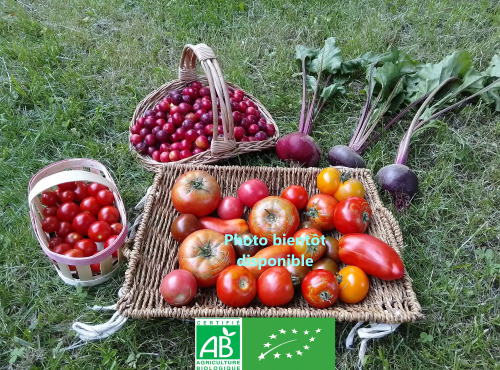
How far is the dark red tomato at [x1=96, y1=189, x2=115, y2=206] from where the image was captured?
2.20 m

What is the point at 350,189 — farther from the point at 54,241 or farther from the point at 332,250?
the point at 54,241

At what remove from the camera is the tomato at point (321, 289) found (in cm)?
172

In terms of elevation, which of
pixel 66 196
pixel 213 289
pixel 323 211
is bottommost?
pixel 213 289

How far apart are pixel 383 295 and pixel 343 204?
0.46 meters

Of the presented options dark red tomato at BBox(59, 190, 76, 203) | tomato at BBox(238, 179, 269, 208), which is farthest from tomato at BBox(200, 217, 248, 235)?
dark red tomato at BBox(59, 190, 76, 203)

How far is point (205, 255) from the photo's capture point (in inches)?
72.7

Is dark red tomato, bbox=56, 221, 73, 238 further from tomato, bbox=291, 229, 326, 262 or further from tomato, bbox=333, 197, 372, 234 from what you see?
tomato, bbox=333, 197, 372, 234

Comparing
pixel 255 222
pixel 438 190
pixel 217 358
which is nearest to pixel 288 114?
pixel 438 190

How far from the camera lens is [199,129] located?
271 centimetres

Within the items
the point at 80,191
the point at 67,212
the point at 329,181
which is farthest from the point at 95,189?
the point at 329,181

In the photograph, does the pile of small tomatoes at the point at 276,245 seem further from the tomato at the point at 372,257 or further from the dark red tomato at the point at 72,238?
the dark red tomato at the point at 72,238

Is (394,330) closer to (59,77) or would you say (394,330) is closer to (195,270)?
(195,270)

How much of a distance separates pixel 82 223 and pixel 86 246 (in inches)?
5.9

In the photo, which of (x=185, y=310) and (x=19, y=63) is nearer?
(x=185, y=310)
